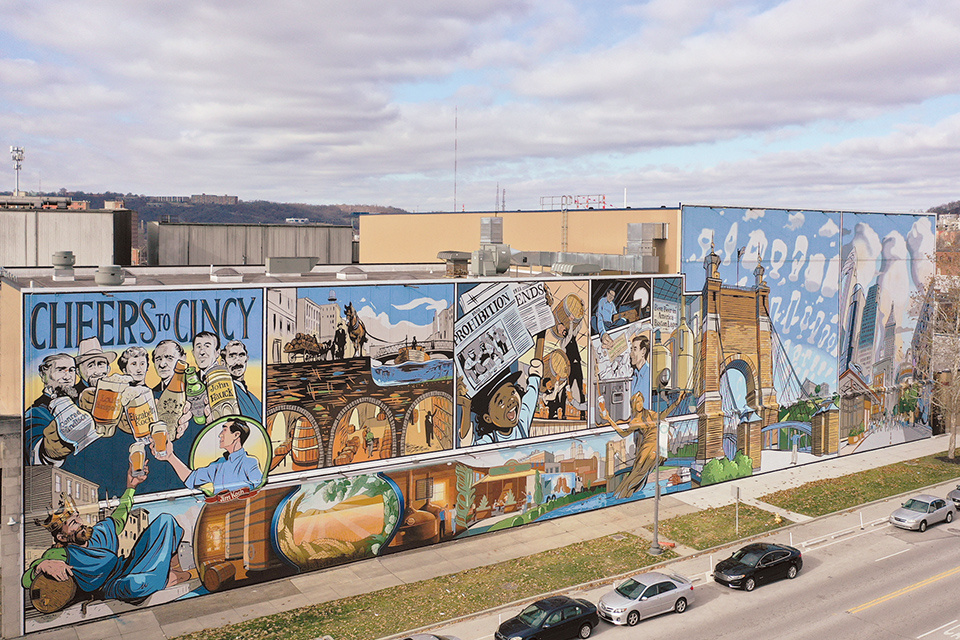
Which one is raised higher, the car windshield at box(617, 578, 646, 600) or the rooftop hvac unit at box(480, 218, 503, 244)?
the rooftop hvac unit at box(480, 218, 503, 244)

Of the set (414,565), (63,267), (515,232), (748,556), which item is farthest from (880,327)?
(63,267)

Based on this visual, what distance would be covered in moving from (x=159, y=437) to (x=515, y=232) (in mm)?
30485

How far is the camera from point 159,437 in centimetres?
2844

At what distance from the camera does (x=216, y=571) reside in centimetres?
2980

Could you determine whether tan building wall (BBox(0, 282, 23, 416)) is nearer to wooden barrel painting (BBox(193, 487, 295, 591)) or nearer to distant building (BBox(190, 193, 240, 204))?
wooden barrel painting (BBox(193, 487, 295, 591))

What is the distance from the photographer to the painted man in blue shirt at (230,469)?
95.8ft

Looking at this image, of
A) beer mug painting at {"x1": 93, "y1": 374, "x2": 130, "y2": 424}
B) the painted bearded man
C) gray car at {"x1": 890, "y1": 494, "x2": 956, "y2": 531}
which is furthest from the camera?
gray car at {"x1": 890, "y1": 494, "x2": 956, "y2": 531}

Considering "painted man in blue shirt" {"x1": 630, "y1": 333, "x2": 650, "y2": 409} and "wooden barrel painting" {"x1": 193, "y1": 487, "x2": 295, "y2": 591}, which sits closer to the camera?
"wooden barrel painting" {"x1": 193, "y1": 487, "x2": 295, "y2": 591}

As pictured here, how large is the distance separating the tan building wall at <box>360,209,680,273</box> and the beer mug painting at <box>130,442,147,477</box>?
2748cm

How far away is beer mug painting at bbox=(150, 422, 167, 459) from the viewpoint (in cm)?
2833

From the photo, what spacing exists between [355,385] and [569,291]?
474 inches

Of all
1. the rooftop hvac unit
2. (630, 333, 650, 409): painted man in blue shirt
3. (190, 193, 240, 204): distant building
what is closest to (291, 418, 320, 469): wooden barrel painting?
(630, 333, 650, 409): painted man in blue shirt

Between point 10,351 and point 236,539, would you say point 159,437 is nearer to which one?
point 236,539

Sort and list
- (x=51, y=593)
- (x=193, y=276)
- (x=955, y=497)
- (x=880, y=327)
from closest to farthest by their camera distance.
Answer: (x=51, y=593) → (x=193, y=276) → (x=955, y=497) → (x=880, y=327)
